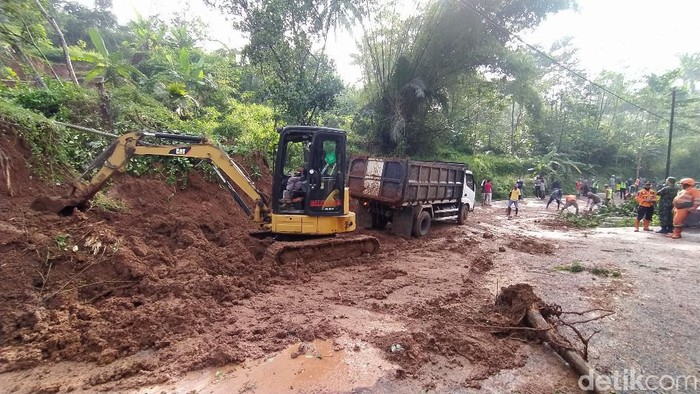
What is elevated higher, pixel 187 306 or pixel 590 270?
pixel 590 270

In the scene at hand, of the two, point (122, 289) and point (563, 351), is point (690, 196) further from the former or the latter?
point (122, 289)

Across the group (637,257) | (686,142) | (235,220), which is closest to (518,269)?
(637,257)

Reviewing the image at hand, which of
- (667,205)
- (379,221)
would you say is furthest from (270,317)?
(667,205)

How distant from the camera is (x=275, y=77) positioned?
523 inches

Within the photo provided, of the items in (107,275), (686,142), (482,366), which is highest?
(686,142)

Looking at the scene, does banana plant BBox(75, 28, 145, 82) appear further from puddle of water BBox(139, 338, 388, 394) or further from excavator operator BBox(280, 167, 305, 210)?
puddle of water BBox(139, 338, 388, 394)

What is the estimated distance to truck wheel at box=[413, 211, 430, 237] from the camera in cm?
925

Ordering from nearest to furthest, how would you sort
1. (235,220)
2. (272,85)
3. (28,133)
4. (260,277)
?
1. (260,277)
2. (28,133)
3. (235,220)
4. (272,85)

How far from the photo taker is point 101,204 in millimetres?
6625

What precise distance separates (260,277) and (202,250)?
1205mm

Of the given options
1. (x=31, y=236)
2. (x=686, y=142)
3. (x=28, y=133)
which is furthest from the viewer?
(x=686, y=142)

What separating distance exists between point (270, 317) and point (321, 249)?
2250 millimetres

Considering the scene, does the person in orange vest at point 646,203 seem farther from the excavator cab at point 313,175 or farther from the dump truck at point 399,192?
the excavator cab at point 313,175

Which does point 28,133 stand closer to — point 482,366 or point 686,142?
point 482,366
